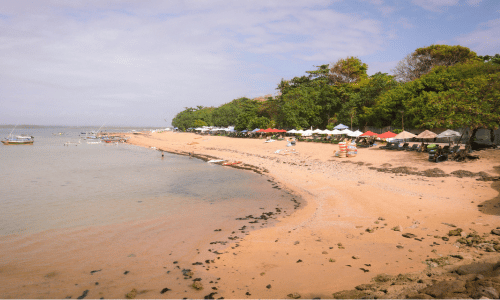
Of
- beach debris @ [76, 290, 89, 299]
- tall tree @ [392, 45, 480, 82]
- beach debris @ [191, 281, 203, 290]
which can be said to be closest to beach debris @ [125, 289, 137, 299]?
→ beach debris @ [76, 290, 89, 299]

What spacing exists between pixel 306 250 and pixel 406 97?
3910 centimetres

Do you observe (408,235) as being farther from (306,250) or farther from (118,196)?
(118,196)

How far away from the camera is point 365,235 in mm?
8438

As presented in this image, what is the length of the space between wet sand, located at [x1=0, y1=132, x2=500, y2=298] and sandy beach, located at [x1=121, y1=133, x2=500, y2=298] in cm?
3

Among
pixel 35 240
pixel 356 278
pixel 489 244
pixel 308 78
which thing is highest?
pixel 308 78

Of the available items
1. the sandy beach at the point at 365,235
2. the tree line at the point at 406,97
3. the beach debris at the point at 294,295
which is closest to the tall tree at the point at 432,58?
the tree line at the point at 406,97

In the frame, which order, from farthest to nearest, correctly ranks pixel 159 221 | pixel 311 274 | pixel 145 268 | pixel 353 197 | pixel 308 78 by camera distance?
pixel 308 78 → pixel 353 197 → pixel 159 221 → pixel 145 268 → pixel 311 274

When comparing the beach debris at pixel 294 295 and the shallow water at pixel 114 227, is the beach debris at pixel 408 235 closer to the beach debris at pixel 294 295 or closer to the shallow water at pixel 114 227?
the beach debris at pixel 294 295

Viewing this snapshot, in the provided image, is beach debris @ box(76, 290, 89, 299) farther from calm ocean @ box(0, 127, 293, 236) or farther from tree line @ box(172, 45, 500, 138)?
tree line @ box(172, 45, 500, 138)

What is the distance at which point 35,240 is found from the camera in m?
9.42

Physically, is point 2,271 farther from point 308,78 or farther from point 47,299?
point 308,78

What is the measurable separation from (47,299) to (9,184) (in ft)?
61.8

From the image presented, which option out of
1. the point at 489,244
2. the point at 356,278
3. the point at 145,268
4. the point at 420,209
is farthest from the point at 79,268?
the point at 420,209

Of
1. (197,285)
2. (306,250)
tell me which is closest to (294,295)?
(197,285)
